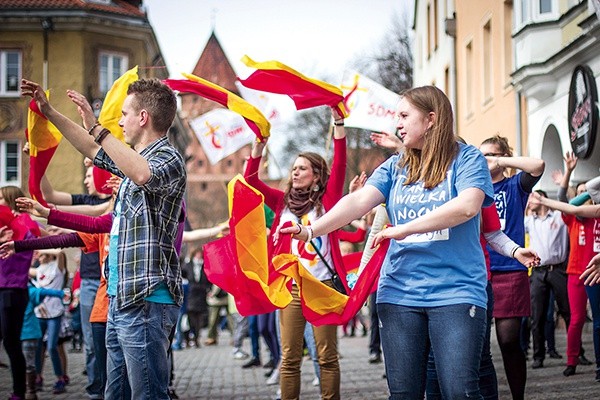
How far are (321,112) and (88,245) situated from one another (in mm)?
53728

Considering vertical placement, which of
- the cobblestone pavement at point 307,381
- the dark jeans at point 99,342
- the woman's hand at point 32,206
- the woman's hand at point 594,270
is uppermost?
the woman's hand at point 32,206

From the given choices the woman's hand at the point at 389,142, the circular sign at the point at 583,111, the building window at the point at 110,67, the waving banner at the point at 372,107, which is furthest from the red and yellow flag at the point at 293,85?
the building window at the point at 110,67

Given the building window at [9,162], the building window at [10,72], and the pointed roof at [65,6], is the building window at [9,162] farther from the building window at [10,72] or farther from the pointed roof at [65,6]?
the pointed roof at [65,6]

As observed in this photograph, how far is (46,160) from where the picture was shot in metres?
8.07

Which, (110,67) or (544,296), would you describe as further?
(110,67)

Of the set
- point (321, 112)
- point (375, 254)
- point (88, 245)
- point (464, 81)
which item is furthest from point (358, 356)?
point (321, 112)

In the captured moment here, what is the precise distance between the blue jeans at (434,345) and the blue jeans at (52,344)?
7836 mm

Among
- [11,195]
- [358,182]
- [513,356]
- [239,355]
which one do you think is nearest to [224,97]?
[358,182]

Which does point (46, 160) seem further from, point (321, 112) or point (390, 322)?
point (321, 112)

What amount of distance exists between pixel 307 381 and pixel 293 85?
18.3 feet

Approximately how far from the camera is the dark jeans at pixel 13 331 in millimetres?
9641

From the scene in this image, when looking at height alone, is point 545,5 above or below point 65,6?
below

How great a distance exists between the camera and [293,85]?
7801 mm

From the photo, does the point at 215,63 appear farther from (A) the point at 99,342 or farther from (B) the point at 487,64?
(A) the point at 99,342
